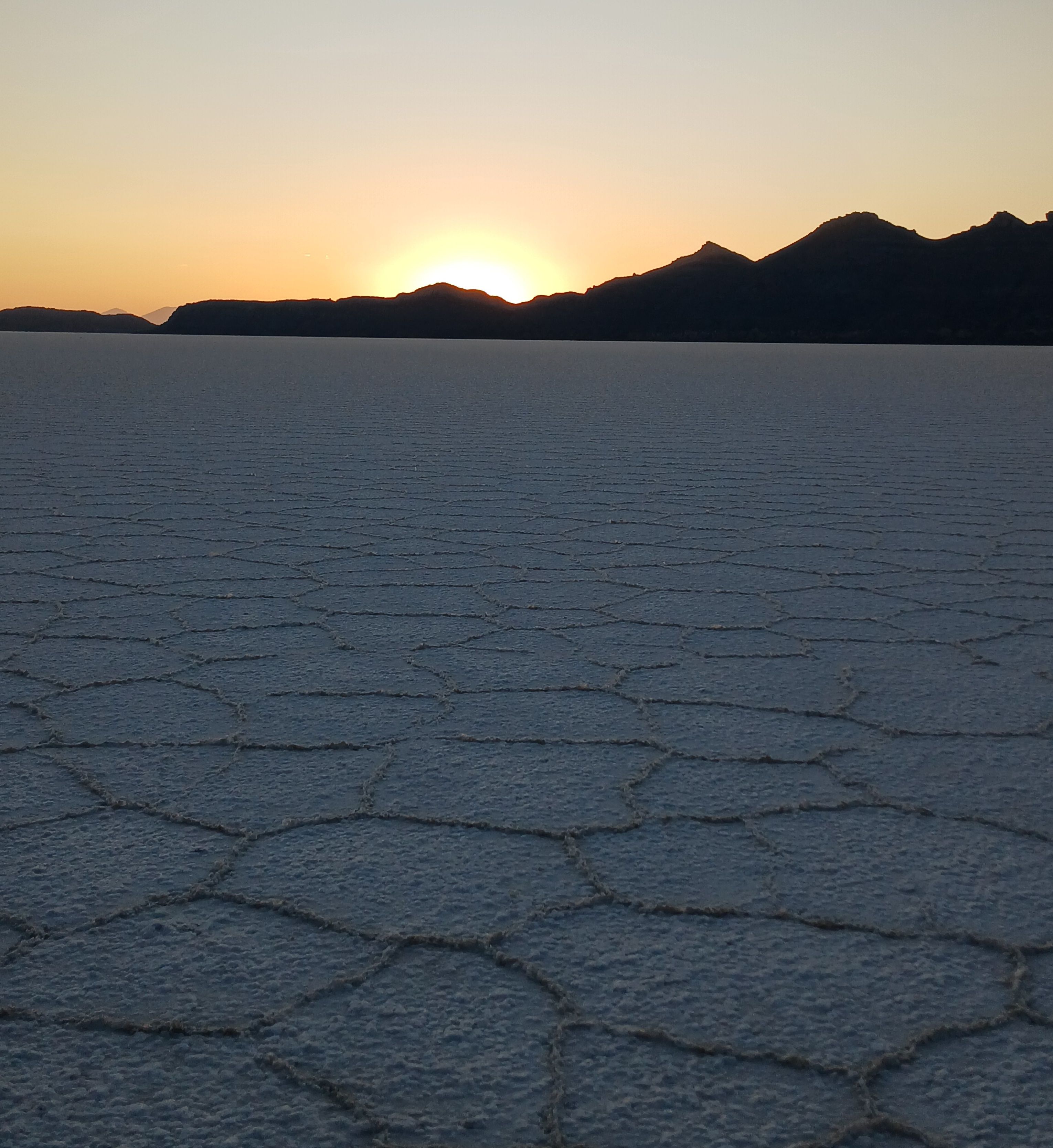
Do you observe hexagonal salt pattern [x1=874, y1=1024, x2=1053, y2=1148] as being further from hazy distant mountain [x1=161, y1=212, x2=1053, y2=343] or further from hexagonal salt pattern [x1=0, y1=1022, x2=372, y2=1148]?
hazy distant mountain [x1=161, y1=212, x2=1053, y2=343]

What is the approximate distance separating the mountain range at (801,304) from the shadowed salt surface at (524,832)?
51567 mm

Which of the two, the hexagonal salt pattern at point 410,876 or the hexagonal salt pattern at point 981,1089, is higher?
the hexagonal salt pattern at point 410,876

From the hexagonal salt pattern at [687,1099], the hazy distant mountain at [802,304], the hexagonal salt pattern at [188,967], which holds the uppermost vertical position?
the hazy distant mountain at [802,304]

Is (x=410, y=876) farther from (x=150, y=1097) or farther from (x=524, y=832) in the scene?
(x=150, y=1097)

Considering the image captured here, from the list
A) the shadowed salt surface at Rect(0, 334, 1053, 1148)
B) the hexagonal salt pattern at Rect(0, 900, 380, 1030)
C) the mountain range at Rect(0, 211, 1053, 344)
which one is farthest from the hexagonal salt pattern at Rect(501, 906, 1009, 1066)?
the mountain range at Rect(0, 211, 1053, 344)

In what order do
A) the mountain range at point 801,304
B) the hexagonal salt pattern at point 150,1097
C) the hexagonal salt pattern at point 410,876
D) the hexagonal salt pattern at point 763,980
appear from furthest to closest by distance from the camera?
1. the mountain range at point 801,304
2. the hexagonal salt pattern at point 410,876
3. the hexagonal salt pattern at point 763,980
4. the hexagonal salt pattern at point 150,1097

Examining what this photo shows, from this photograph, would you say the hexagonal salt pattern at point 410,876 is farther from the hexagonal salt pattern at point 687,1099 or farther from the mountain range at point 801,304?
the mountain range at point 801,304

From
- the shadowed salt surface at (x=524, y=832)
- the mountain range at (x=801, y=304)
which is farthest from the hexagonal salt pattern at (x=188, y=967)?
the mountain range at (x=801, y=304)

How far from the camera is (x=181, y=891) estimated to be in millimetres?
1117

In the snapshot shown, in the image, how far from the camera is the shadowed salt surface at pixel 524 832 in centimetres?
85

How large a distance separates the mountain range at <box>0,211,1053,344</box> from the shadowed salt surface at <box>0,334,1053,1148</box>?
169 ft

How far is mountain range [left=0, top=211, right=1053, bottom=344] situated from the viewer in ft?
189

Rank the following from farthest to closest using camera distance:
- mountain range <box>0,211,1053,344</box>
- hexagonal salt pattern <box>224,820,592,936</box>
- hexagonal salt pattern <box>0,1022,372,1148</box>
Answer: mountain range <box>0,211,1053,344</box> → hexagonal salt pattern <box>224,820,592,936</box> → hexagonal salt pattern <box>0,1022,372,1148</box>

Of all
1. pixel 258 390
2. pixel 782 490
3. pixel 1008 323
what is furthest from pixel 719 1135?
pixel 1008 323
